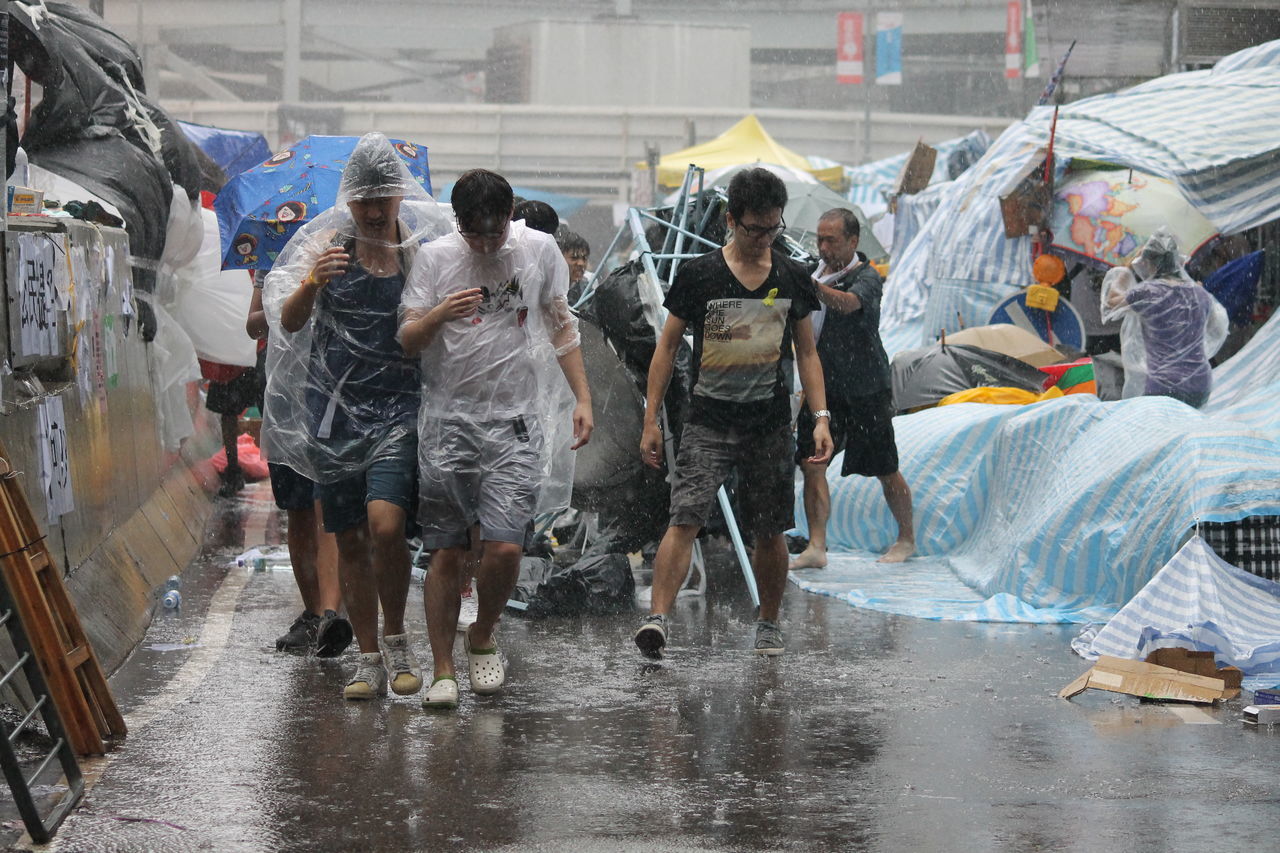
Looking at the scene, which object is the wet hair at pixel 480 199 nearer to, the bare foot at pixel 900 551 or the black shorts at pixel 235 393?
the bare foot at pixel 900 551

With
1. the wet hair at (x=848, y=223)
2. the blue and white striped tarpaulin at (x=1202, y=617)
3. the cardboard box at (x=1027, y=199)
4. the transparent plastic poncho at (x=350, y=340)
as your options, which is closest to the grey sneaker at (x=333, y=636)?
the transparent plastic poncho at (x=350, y=340)

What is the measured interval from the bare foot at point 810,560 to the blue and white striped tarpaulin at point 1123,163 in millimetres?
4952

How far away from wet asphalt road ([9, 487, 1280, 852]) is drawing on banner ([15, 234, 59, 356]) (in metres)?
1.27

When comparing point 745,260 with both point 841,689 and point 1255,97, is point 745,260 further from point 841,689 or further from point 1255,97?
point 1255,97

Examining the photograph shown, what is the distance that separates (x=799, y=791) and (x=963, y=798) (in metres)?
0.44

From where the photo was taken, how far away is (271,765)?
16.1 ft

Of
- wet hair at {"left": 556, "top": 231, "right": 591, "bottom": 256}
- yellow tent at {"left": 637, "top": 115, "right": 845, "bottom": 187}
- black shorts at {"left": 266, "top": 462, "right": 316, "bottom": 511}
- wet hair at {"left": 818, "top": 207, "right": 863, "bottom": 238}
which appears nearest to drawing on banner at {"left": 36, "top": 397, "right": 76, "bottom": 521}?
black shorts at {"left": 266, "top": 462, "right": 316, "bottom": 511}

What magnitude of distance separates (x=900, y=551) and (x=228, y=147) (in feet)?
25.9

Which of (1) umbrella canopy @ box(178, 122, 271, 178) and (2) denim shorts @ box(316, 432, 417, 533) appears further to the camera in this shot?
(1) umbrella canopy @ box(178, 122, 271, 178)

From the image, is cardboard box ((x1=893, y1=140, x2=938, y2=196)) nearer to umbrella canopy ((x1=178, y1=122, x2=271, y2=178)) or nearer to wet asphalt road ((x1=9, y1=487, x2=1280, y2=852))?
umbrella canopy ((x1=178, y1=122, x2=271, y2=178))

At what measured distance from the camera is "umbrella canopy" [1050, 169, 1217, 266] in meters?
14.6

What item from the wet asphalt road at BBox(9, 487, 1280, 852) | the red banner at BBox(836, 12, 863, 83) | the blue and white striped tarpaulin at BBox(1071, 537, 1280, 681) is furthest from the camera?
the red banner at BBox(836, 12, 863, 83)

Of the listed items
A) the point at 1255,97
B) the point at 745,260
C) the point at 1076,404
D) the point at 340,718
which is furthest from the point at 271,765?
the point at 1255,97

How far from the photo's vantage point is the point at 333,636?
6.62 m
